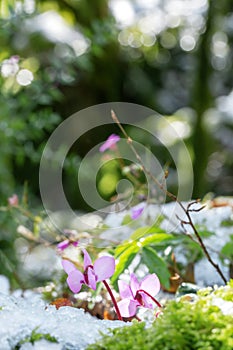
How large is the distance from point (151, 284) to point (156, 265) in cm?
23

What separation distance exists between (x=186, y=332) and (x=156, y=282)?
18cm

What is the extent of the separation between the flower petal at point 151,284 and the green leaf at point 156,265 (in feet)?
0.69

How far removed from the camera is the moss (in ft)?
2.03

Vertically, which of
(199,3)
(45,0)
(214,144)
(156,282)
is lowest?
(214,144)

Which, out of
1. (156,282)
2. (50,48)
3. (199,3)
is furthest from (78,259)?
(199,3)

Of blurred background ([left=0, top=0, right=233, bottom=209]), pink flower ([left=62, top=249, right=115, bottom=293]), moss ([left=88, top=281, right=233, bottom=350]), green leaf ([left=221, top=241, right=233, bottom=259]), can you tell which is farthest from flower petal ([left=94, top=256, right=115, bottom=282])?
blurred background ([left=0, top=0, right=233, bottom=209])

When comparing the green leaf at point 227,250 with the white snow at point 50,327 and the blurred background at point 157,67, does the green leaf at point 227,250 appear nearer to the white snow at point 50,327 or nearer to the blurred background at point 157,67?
the white snow at point 50,327

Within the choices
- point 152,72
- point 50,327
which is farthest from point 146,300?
point 152,72

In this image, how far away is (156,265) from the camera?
105 centimetres

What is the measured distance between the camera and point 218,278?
1172 mm

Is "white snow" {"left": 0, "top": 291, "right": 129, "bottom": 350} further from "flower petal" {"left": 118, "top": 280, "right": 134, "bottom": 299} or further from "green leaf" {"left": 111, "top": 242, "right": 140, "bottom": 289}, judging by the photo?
"green leaf" {"left": 111, "top": 242, "right": 140, "bottom": 289}

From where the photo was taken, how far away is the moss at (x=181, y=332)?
620 mm

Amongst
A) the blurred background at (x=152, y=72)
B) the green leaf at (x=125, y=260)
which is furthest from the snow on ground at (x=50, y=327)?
the blurred background at (x=152, y=72)

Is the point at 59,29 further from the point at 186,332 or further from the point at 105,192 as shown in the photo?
the point at 186,332
